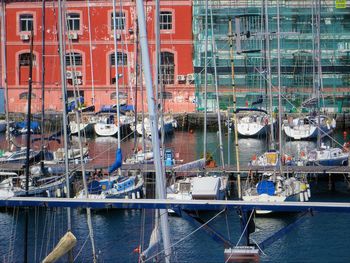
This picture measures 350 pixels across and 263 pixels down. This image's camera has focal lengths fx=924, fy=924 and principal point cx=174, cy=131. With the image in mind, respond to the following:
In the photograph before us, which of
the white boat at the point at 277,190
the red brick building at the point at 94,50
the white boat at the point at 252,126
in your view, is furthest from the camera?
the red brick building at the point at 94,50

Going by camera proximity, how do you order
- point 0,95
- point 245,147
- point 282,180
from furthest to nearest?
point 0,95
point 245,147
point 282,180

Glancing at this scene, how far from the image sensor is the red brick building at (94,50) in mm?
49062

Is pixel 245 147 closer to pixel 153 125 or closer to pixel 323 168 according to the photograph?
pixel 323 168

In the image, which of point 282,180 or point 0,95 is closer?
point 282,180

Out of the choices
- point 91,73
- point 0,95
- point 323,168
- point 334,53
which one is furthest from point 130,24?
point 323,168

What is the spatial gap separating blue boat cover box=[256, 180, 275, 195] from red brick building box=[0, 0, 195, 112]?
981 inches

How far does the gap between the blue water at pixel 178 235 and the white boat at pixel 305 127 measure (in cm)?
1344

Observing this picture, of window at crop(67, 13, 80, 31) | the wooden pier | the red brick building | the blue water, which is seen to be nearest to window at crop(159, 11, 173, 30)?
the red brick building

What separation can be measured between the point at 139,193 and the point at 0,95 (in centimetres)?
2228

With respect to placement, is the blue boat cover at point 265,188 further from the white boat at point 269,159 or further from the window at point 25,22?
the window at point 25,22

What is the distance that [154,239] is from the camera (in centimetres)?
1199

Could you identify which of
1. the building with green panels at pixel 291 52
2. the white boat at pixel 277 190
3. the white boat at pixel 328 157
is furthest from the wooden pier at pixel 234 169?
the building with green panels at pixel 291 52

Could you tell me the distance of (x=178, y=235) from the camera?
72.2 ft

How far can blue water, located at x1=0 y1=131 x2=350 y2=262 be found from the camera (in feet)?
65.5
